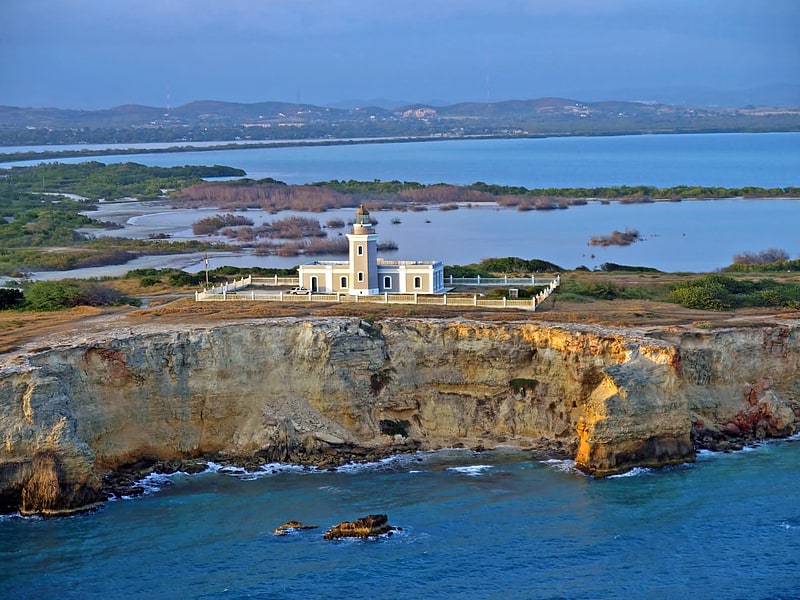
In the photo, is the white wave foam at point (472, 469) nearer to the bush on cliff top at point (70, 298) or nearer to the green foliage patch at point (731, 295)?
the green foliage patch at point (731, 295)

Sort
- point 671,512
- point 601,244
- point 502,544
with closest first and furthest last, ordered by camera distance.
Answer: point 502,544 < point 671,512 < point 601,244

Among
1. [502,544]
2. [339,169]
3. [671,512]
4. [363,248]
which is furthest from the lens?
[339,169]

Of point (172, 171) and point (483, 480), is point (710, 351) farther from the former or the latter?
point (172, 171)

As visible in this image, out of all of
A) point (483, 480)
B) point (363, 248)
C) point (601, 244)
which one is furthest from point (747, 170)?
point (483, 480)

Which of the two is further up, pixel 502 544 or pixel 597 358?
pixel 597 358

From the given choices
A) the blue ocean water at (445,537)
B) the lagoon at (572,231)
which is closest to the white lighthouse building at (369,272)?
the blue ocean water at (445,537)
